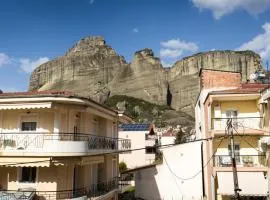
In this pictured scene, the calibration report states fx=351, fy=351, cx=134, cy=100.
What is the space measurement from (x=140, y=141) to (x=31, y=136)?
33478 millimetres

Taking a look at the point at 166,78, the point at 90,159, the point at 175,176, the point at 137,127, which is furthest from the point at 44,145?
the point at 166,78

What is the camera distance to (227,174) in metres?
23.7

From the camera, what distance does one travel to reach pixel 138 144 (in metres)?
50.1

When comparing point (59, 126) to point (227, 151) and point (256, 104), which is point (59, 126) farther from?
point (256, 104)

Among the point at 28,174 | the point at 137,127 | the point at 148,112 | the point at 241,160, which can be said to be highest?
the point at 148,112

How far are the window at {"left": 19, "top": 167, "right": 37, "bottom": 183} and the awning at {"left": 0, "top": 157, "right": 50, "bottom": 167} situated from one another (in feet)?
3.37

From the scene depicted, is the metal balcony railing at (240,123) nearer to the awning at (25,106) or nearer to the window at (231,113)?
the window at (231,113)

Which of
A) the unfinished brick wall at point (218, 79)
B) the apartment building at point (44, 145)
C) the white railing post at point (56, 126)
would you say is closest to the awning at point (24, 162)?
the apartment building at point (44, 145)

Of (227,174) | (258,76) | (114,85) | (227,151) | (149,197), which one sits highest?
(114,85)

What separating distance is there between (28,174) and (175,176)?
16.6 metres

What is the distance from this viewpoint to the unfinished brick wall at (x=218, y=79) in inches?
1113

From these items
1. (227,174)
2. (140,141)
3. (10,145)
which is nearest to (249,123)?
(227,174)

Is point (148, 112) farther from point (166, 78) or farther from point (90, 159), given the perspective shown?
point (90, 159)

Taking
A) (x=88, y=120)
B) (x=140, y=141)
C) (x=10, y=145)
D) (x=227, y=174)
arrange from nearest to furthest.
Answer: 1. (x=10, y=145)
2. (x=88, y=120)
3. (x=227, y=174)
4. (x=140, y=141)
